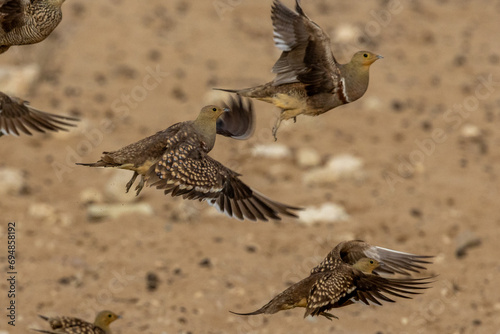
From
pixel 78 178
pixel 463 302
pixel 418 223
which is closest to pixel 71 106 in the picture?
pixel 78 178

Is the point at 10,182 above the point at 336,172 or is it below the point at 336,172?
below

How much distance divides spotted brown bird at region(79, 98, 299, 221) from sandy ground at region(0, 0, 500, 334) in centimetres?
255

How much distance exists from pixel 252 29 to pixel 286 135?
452 cm

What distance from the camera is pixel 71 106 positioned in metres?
15.7

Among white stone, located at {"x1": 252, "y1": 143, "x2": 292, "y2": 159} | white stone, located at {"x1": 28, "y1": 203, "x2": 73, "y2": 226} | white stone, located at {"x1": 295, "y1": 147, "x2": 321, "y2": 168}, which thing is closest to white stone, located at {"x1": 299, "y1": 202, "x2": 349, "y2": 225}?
white stone, located at {"x1": 295, "y1": 147, "x2": 321, "y2": 168}

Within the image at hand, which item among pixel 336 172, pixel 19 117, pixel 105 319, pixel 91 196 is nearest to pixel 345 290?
pixel 105 319

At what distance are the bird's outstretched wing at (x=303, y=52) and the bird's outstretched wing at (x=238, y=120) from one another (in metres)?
0.90

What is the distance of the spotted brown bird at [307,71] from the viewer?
24.6ft

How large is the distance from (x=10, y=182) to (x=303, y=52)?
21.7 feet

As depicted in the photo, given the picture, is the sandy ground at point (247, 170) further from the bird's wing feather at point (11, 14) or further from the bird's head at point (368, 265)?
the bird's wing feather at point (11, 14)

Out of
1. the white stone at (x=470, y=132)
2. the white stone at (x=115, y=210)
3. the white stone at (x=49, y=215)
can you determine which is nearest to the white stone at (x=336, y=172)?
the white stone at (x=470, y=132)

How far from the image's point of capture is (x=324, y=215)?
12656mm

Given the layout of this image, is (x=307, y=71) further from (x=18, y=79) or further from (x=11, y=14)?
(x=18, y=79)

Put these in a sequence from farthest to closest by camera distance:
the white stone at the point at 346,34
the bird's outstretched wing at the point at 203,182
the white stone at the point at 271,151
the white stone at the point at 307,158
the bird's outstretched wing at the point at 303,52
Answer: the white stone at the point at 346,34
the white stone at the point at 271,151
the white stone at the point at 307,158
the bird's outstretched wing at the point at 303,52
the bird's outstretched wing at the point at 203,182
